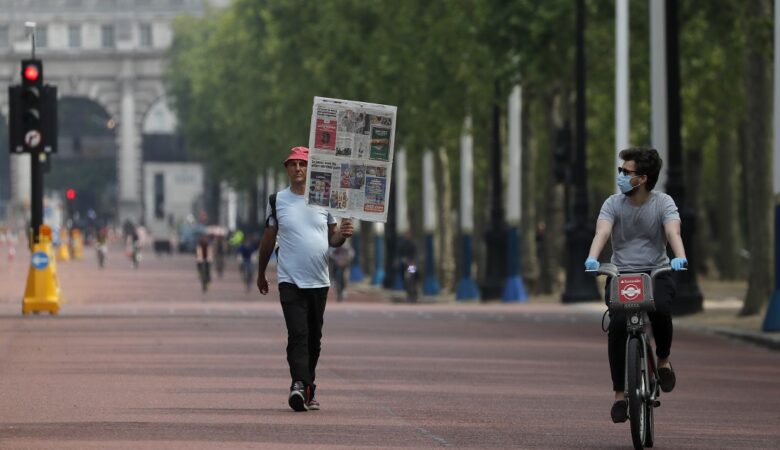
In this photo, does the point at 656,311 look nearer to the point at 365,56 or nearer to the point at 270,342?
the point at 270,342

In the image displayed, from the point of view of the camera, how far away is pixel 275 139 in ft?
291

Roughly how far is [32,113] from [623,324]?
76.2 feet

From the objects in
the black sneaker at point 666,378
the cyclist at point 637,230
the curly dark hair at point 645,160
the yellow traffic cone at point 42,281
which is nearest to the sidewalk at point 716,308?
the yellow traffic cone at point 42,281

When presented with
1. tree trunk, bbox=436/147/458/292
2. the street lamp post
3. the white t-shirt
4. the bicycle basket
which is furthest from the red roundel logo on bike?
tree trunk, bbox=436/147/458/292

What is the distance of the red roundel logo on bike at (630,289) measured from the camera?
15.0 meters

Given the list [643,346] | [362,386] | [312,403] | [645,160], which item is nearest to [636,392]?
[643,346]

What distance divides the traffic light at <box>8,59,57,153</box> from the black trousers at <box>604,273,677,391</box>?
23.0 metres

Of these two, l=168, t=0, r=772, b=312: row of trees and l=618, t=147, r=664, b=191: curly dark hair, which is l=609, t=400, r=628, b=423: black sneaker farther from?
l=168, t=0, r=772, b=312: row of trees

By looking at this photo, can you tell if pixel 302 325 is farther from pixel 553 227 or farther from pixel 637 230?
pixel 553 227

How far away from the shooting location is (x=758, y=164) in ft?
126

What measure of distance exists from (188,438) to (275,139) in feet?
241

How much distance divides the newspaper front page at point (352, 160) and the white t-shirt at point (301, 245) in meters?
0.41

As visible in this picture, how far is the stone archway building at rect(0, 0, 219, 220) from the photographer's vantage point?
610ft

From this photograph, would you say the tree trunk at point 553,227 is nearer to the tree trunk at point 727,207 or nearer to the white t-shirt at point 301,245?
the tree trunk at point 727,207
